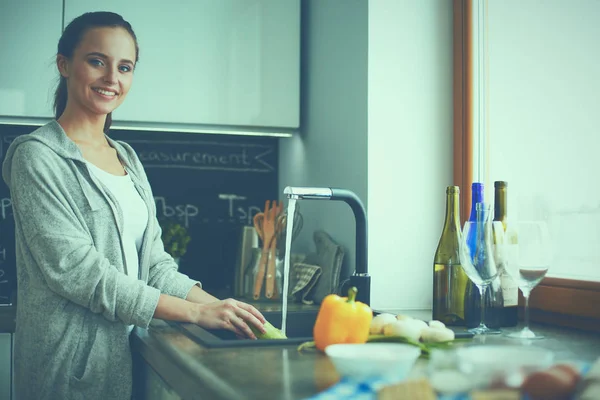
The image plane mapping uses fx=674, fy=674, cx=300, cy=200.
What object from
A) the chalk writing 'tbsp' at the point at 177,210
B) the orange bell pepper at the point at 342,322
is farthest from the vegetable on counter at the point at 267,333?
the chalk writing 'tbsp' at the point at 177,210

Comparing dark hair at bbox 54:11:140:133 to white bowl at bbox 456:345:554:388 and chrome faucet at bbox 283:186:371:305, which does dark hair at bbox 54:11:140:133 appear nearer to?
chrome faucet at bbox 283:186:371:305

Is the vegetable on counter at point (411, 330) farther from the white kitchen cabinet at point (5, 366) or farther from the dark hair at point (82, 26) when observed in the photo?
the white kitchen cabinet at point (5, 366)

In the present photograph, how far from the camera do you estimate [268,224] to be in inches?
86.4

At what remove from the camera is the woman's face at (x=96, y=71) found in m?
1.56

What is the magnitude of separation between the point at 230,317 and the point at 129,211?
1.22 ft

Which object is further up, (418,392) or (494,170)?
(494,170)

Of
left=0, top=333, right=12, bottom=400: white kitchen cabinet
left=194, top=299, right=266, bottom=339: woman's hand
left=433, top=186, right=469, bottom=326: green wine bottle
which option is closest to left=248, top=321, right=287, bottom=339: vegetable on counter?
left=194, top=299, right=266, bottom=339: woman's hand

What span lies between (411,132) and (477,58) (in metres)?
0.27

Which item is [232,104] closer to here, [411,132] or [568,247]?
[411,132]

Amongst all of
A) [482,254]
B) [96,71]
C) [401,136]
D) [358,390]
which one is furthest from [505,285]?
[96,71]

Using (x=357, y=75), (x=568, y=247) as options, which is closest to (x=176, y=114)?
(x=357, y=75)

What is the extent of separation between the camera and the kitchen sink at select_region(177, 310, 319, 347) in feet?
4.00

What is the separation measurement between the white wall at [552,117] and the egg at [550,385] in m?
0.75

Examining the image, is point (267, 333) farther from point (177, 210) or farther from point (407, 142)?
point (177, 210)
